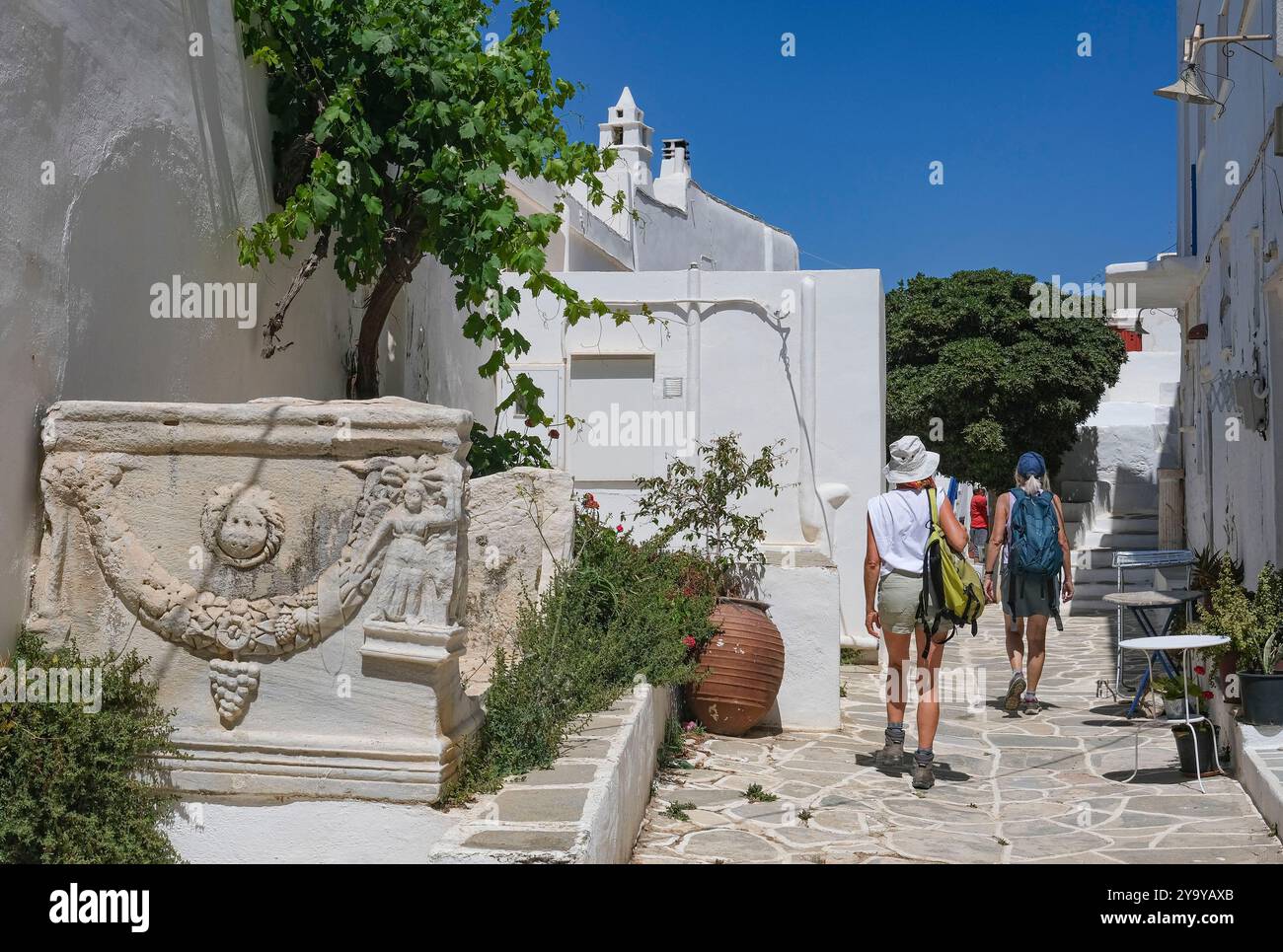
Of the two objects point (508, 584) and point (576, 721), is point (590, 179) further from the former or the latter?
point (576, 721)

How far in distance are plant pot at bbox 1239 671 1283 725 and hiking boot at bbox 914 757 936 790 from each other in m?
1.61

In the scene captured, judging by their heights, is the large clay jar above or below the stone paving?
above

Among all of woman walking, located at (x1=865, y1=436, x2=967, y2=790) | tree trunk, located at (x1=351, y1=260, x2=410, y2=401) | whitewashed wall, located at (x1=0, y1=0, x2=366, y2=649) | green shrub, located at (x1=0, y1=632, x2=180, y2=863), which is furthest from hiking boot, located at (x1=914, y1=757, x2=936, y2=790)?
whitewashed wall, located at (x1=0, y1=0, x2=366, y2=649)

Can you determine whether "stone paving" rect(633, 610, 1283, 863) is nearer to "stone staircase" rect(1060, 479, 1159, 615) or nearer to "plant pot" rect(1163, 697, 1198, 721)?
"plant pot" rect(1163, 697, 1198, 721)

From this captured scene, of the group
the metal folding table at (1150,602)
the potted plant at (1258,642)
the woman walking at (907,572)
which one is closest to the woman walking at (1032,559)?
the metal folding table at (1150,602)

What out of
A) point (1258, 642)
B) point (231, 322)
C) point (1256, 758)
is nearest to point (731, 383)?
point (1258, 642)

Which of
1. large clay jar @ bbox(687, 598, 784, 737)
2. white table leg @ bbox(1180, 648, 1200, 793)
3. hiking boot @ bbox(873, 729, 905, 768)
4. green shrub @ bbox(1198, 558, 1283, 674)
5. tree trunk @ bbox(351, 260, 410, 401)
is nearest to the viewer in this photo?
white table leg @ bbox(1180, 648, 1200, 793)

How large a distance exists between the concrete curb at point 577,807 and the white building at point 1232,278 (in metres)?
4.66

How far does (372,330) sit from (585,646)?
2783 mm

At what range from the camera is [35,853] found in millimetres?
4082

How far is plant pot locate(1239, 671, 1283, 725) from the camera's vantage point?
613 centimetres

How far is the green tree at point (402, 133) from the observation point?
6.58 metres

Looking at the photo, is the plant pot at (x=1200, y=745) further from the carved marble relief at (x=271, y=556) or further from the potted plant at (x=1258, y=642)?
the carved marble relief at (x=271, y=556)

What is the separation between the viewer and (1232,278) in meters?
10.4
